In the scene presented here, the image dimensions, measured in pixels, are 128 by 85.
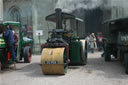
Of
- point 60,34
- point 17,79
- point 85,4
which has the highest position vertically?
point 85,4

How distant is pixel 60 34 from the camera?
8.45 metres

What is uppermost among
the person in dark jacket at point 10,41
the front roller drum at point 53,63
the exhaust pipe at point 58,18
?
the exhaust pipe at point 58,18

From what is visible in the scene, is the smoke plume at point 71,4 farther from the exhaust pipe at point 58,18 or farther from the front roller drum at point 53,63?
the front roller drum at point 53,63

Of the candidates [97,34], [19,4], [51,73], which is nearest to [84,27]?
[97,34]

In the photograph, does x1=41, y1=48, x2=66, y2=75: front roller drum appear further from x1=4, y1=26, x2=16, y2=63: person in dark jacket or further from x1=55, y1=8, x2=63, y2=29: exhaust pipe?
x1=55, y1=8, x2=63, y2=29: exhaust pipe

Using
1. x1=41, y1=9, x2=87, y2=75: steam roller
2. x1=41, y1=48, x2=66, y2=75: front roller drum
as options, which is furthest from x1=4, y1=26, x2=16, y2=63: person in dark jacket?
x1=41, y1=48, x2=66, y2=75: front roller drum

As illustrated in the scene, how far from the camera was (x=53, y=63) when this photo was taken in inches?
271

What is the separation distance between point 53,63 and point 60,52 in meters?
0.47

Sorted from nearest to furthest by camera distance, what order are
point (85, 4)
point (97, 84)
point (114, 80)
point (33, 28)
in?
point (97, 84) < point (114, 80) < point (85, 4) < point (33, 28)

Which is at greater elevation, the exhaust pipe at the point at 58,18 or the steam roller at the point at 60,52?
the exhaust pipe at the point at 58,18

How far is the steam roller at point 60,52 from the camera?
6930mm

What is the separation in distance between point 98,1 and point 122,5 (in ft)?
7.49

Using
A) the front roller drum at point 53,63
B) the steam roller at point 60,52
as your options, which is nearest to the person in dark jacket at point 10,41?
Result: the steam roller at point 60,52

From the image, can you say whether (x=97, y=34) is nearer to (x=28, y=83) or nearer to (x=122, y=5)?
(x=122, y=5)
